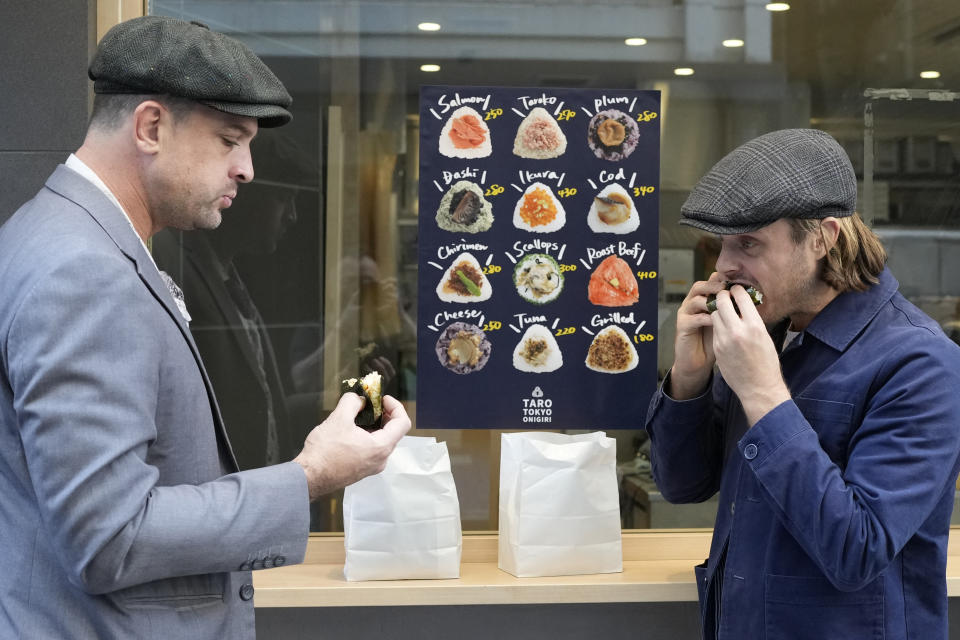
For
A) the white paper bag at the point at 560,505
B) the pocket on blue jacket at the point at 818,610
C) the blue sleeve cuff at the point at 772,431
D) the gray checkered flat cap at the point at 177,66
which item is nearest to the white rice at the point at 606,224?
the white paper bag at the point at 560,505

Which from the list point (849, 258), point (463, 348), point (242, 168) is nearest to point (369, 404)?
point (242, 168)

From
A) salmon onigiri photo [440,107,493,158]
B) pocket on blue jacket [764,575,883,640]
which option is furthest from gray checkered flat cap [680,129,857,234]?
salmon onigiri photo [440,107,493,158]

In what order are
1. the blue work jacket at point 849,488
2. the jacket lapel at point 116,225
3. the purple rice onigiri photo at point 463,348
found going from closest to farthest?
1. the jacket lapel at point 116,225
2. the blue work jacket at point 849,488
3. the purple rice onigiri photo at point 463,348

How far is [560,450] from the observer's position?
283 centimetres

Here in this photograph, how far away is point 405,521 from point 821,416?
1235mm

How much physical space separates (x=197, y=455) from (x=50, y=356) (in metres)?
0.31

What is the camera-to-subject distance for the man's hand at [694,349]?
7.57 feet

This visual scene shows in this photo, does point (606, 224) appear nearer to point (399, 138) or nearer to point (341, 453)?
point (399, 138)

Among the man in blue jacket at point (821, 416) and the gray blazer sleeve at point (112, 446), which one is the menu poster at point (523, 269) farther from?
the gray blazer sleeve at point (112, 446)

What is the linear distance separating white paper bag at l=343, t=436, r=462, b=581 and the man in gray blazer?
1.06 m

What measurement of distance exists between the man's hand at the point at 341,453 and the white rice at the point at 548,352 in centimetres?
132

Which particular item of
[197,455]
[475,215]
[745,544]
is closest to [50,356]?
[197,455]

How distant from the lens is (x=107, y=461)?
136cm

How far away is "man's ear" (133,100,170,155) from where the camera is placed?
1.59 m
